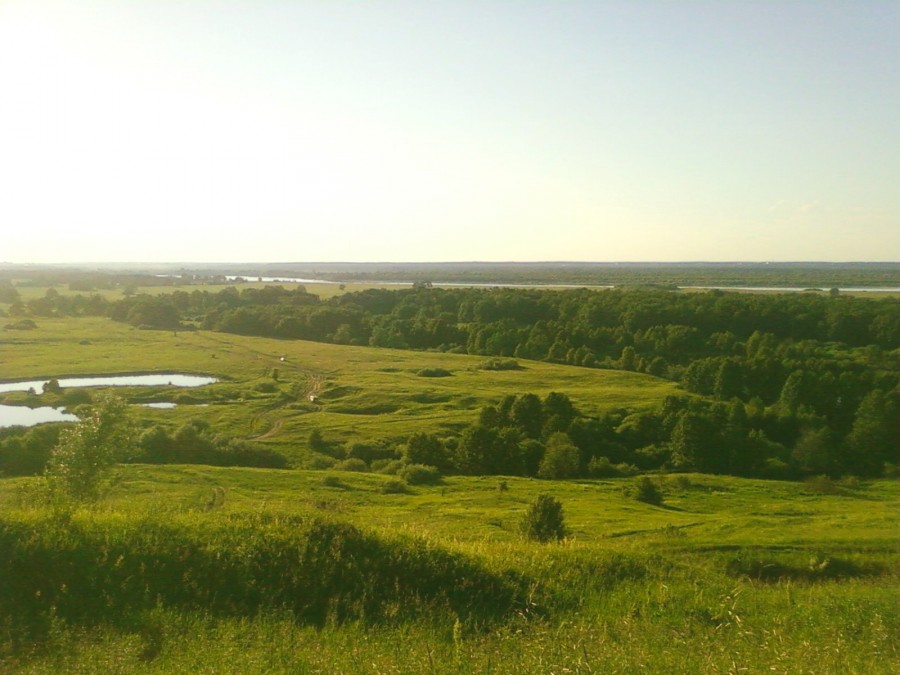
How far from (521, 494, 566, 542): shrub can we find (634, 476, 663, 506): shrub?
16.1 meters

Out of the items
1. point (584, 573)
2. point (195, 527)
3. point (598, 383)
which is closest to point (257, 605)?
point (195, 527)

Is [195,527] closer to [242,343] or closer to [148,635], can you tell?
[148,635]

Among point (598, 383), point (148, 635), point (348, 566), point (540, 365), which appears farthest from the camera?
point (540, 365)

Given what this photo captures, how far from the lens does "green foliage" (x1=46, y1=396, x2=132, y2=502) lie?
17.8 m

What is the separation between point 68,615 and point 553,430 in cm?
4388

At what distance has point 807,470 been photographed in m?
47.1

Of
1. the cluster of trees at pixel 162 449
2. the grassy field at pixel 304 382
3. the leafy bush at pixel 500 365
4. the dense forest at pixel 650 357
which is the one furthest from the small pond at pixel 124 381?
the dense forest at pixel 650 357

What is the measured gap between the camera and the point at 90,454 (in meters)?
18.5

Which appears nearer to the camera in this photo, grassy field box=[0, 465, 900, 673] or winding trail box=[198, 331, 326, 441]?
grassy field box=[0, 465, 900, 673]

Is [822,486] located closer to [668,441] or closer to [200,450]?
[668,441]

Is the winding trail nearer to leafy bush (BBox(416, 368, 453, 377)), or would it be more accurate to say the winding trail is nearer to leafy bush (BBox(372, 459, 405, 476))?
leafy bush (BBox(372, 459, 405, 476))

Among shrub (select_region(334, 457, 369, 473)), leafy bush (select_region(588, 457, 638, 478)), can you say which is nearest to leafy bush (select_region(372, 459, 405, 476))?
shrub (select_region(334, 457, 369, 473))

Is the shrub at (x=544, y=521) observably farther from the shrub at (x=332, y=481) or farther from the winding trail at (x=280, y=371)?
the winding trail at (x=280, y=371)

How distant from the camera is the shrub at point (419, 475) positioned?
3806 centimetres
